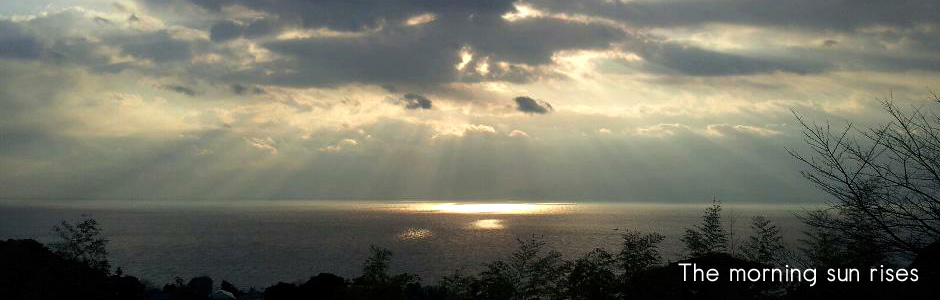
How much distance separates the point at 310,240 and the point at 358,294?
517ft

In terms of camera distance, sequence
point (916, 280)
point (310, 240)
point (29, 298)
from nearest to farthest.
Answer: point (916, 280)
point (29, 298)
point (310, 240)

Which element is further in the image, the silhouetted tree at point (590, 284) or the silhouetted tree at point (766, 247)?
the silhouetted tree at point (766, 247)

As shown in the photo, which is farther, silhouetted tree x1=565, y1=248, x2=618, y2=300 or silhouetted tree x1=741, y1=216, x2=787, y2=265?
silhouetted tree x1=741, y1=216, x2=787, y2=265

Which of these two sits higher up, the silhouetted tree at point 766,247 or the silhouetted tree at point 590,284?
→ the silhouetted tree at point 766,247

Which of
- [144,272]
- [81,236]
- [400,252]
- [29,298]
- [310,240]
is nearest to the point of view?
[29,298]

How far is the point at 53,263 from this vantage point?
2661 centimetres

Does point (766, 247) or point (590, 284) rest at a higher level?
point (766, 247)

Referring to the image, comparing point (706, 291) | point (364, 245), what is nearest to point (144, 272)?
point (364, 245)

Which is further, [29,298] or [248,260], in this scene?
[248,260]

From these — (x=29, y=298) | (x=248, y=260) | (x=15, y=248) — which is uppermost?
(x=15, y=248)

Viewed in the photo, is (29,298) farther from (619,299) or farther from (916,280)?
(916,280)

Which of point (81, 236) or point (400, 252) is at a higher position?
point (81, 236)

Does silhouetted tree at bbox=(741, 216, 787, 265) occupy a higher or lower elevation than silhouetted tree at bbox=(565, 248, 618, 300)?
higher

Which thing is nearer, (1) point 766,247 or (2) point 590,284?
(2) point 590,284
